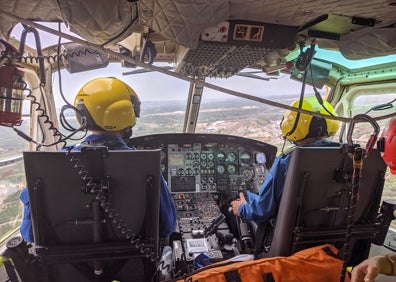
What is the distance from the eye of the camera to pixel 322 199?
1456mm

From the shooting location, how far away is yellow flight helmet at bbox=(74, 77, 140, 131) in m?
1.44

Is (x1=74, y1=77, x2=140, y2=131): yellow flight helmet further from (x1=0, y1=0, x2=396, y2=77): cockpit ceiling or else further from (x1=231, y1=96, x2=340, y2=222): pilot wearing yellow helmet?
(x1=231, y1=96, x2=340, y2=222): pilot wearing yellow helmet

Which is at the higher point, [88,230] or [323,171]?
[323,171]

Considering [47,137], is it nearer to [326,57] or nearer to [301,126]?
[301,126]

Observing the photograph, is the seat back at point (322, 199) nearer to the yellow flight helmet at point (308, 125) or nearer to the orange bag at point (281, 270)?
the orange bag at point (281, 270)

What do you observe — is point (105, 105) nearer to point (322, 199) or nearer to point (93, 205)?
point (93, 205)

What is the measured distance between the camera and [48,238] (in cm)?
121

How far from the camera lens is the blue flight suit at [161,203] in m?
1.34

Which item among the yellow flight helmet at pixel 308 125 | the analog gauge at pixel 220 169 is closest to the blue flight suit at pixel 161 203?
the yellow flight helmet at pixel 308 125

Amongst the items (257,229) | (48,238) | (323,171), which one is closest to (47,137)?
(48,238)

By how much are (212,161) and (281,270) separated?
1833 millimetres

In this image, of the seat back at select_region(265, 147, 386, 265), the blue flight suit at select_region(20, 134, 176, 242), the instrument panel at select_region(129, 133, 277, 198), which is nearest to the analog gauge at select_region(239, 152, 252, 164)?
the instrument panel at select_region(129, 133, 277, 198)

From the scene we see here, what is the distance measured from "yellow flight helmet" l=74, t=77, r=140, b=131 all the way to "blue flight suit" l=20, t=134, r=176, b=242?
54mm

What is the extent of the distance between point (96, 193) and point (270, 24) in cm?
89
